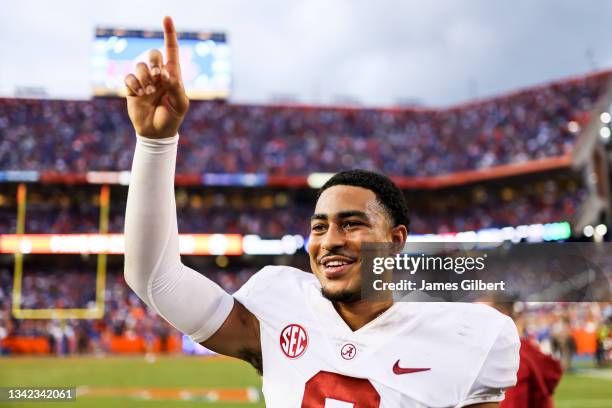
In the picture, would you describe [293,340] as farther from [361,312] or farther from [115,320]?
[115,320]

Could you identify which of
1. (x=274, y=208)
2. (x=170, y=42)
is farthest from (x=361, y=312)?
(x=274, y=208)

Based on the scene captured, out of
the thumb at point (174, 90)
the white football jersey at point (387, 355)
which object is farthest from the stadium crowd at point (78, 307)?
the thumb at point (174, 90)

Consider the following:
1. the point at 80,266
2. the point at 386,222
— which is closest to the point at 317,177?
the point at 80,266

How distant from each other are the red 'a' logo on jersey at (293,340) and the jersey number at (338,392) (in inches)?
3.6

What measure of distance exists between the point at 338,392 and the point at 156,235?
2.08ft

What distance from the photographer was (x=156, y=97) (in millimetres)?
1570

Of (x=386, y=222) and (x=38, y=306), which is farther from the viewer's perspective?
(x=38, y=306)

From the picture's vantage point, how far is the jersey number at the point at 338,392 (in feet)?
5.55

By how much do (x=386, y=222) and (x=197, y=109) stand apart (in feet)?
91.7

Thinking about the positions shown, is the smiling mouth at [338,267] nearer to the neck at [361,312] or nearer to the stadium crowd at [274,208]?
the neck at [361,312]

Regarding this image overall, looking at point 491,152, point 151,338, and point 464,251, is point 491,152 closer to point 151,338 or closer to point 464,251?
point 151,338

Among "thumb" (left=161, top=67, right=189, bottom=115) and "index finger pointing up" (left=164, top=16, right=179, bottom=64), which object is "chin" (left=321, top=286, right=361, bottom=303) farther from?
"index finger pointing up" (left=164, top=16, right=179, bottom=64)

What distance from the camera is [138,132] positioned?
159 cm

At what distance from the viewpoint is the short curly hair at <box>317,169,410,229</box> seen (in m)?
1.86
